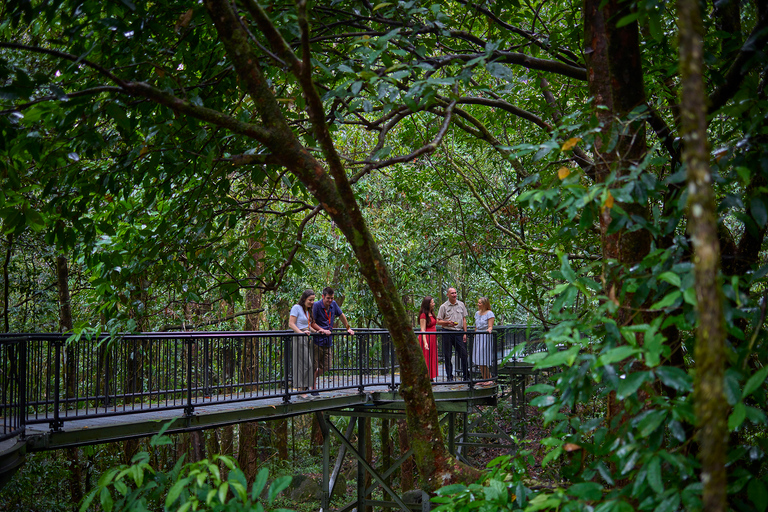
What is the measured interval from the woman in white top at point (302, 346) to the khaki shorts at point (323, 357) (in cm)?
30

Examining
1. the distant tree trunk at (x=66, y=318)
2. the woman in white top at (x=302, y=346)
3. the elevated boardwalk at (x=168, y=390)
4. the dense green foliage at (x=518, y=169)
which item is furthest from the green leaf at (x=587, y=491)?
the distant tree trunk at (x=66, y=318)

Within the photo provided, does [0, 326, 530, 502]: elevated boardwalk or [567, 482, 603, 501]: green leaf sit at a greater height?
[567, 482, 603, 501]: green leaf

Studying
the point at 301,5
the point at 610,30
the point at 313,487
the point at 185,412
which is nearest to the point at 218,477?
the point at 301,5

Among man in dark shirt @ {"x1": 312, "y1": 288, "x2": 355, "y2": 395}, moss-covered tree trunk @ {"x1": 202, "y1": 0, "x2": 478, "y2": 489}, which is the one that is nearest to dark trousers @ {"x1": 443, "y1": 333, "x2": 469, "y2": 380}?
man in dark shirt @ {"x1": 312, "y1": 288, "x2": 355, "y2": 395}

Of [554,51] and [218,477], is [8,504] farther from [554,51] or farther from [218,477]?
[554,51]

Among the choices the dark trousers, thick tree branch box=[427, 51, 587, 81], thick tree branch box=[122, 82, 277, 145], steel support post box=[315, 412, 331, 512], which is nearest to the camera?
thick tree branch box=[122, 82, 277, 145]

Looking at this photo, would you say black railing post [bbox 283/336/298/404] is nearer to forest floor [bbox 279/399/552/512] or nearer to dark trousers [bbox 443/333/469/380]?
dark trousers [bbox 443/333/469/380]

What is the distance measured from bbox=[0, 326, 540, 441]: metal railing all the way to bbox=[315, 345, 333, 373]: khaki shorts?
0.03 metres

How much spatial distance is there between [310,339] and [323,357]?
90 centimetres

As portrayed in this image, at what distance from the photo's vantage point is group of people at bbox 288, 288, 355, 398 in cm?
919

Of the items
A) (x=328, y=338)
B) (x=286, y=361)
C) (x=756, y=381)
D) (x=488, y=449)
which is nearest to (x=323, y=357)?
(x=328, y=338)

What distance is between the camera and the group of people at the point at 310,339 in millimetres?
9188

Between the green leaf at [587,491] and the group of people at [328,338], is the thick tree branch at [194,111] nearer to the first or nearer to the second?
the green leaf at [587,491]

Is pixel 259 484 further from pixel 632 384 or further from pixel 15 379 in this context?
pixel 15 379
